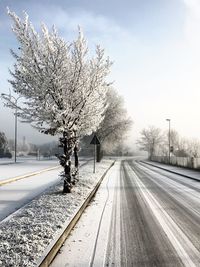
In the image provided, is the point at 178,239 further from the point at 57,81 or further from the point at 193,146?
the point at 193,146

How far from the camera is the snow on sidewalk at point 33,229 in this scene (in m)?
6.13

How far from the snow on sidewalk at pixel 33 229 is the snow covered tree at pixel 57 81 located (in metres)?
2.99

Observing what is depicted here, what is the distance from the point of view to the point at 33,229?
8.02 meters

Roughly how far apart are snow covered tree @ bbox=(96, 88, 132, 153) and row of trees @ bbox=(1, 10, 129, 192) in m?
39.8

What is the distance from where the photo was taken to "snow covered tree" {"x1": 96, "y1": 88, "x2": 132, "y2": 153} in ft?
184

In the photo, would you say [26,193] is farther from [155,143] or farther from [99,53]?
[155,143]

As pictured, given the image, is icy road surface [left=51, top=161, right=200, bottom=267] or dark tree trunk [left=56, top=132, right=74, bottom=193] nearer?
icy road surface [left=51, top=161, right=200, bottom=267]

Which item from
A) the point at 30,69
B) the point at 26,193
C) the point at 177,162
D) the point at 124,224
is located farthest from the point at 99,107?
the point at 177,162

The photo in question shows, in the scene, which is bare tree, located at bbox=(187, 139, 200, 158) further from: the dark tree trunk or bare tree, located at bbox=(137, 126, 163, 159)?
the dark tree trunk

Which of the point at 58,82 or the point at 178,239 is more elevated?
the point at 58,82

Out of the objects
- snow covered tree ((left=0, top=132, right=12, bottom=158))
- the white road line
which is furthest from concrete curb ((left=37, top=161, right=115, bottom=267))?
snow covered tree ((left=0, top=132, right=12, bottom=158))

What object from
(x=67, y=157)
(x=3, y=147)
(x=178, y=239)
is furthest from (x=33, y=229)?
(x=3, y=147)

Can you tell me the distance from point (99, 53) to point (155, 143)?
405 ft

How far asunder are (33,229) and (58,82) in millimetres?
7002
